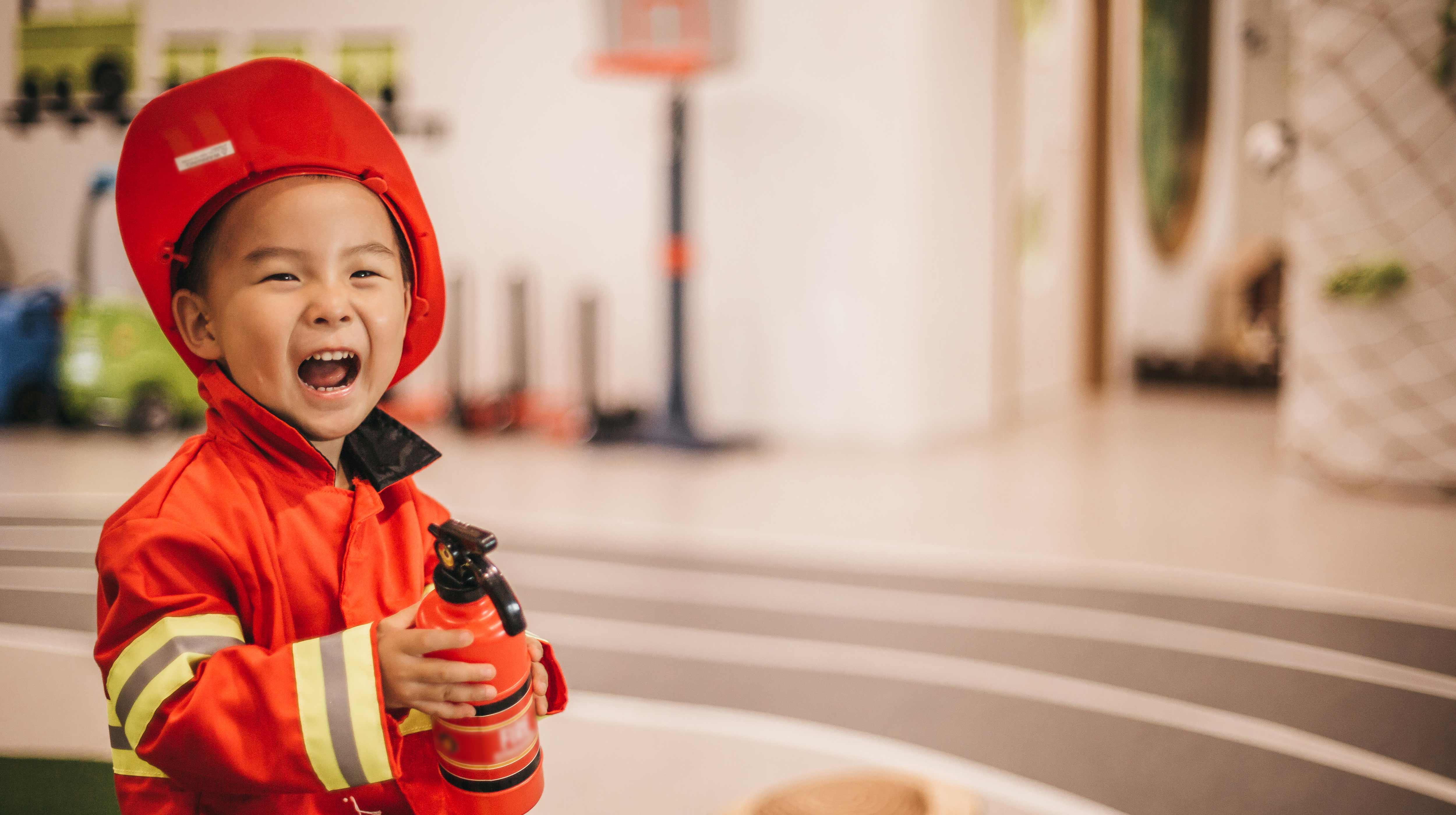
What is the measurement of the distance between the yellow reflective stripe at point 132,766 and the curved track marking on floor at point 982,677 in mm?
1413

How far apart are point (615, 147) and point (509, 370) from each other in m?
1.21

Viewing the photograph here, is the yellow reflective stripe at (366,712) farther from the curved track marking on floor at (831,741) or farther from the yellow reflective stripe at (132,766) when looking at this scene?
the curved track marking on floor at (831,741)

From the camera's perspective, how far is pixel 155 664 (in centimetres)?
61

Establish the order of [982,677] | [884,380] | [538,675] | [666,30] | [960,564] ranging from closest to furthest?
[538,675]
[982,677]
[960,564]
[666,30]
[884,380]

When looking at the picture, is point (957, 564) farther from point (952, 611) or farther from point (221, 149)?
point (221, 149)

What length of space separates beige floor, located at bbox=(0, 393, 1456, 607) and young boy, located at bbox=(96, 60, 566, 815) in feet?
2.79

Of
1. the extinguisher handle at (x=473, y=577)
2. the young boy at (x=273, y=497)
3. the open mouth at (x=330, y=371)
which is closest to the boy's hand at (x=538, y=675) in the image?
the young boy at (x=273, y=497)

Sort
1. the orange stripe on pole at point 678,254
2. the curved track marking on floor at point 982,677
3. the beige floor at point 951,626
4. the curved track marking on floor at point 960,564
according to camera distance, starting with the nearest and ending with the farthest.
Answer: the beige floor at point 951,626 → the curved track marking on floor at point 982,677 → the curved track marking on floor at point 960,564 → the orange stripe on pole at point 678,254

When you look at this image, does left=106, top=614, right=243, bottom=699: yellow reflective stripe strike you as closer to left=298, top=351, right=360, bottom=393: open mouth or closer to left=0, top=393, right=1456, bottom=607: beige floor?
left=298, top=351, right=360, bottom=393: open mouth

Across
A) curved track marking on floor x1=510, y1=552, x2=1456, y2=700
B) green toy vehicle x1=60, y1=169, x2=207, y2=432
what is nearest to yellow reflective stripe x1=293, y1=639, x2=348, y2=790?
green toy vehicle x1=60, y1=169, x2=207, y2=432

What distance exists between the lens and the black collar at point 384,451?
741 millimetres

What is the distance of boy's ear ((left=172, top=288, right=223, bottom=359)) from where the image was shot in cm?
68

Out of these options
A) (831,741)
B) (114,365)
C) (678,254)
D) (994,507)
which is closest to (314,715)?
(831,741)

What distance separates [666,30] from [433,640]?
3768 mm
